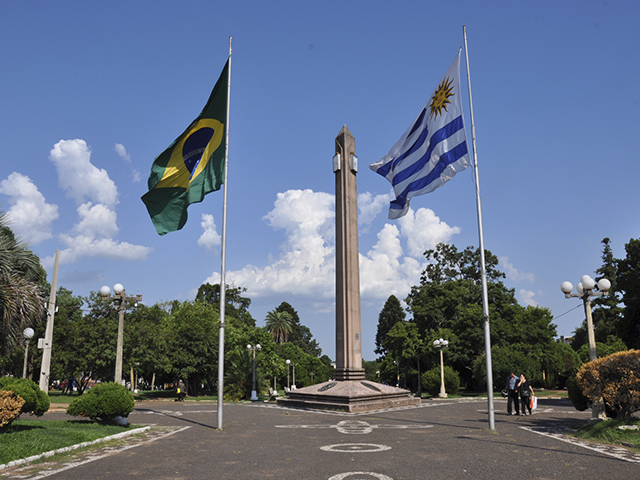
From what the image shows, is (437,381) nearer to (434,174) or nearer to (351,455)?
(434,174)

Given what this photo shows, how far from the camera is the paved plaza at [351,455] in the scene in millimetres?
7482

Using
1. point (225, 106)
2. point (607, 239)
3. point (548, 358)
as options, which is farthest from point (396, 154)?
point (607, 239)

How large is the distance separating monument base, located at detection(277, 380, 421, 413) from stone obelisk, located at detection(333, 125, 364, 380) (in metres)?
1.26

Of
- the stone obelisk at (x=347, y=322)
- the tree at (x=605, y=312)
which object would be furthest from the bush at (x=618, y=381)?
the tree at (x=605, y=312)

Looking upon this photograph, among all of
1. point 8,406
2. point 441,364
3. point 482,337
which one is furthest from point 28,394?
point 482,337

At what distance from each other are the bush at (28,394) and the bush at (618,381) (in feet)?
43.8

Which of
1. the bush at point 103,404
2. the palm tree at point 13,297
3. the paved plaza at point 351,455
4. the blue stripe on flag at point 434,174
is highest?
the blue stripe on flag at point 434,174

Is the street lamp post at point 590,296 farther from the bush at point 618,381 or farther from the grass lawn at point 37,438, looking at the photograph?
the grass lawn at point 37,438

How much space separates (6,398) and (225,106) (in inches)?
393

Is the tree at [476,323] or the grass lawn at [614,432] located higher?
the tree at [476,323]

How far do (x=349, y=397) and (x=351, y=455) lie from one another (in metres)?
11.9

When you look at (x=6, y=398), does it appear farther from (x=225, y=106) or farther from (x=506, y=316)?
(x=506, y=316)

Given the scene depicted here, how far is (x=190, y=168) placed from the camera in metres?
15.5

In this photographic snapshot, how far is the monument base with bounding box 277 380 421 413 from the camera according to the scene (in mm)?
20812
